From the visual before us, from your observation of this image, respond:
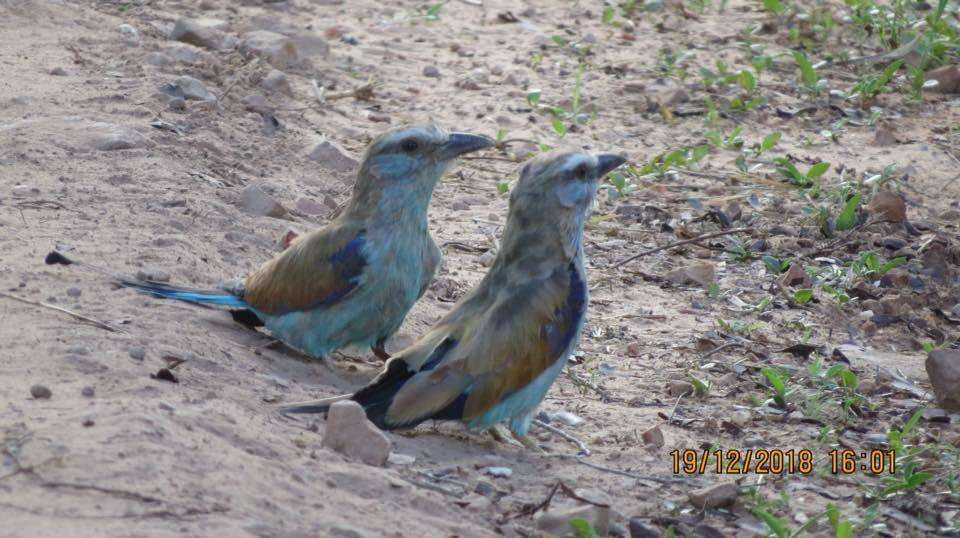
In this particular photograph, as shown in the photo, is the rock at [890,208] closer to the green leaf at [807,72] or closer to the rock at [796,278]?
the rock at [796,278]

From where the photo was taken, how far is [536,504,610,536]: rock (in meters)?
3.64

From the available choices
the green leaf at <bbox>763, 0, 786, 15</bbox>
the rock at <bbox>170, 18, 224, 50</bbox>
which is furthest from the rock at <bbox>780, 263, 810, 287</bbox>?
the rock at <bbox>170, 18, 224, 50</bbox>

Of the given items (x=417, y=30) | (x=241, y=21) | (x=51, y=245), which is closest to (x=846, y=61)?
(x=417, y=30)

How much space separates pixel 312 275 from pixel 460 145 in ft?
2.42

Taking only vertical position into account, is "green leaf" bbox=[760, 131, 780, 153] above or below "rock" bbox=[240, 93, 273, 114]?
above

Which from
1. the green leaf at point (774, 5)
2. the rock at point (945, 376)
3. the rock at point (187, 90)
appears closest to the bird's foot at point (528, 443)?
the rock at point (945, 376)

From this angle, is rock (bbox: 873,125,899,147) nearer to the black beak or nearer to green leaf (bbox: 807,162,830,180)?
green leaf (bbox: 807,162,830,180)

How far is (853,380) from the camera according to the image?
4855 mm

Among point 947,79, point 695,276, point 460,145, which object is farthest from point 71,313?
point 947,79

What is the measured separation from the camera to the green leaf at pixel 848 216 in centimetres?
630

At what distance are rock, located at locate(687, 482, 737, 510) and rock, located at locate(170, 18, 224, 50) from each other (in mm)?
4899

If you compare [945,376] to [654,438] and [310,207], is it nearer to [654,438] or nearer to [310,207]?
[654,438]

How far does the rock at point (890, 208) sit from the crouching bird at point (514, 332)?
2.11 metres

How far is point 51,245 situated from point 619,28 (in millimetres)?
4883
